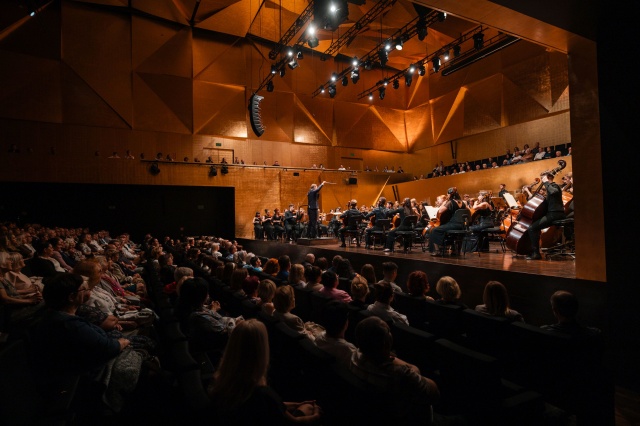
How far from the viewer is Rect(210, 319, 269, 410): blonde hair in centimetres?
134

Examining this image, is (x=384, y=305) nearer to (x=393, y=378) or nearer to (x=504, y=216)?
(x=393, y=378)

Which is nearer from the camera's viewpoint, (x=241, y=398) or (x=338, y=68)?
(x=241, y=398)

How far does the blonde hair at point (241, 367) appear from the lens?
1343 millimetres

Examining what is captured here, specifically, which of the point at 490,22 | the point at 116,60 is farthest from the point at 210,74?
the point at 490,22

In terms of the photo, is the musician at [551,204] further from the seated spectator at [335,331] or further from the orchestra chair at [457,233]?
the seated spectator at [335,331]

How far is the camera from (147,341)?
2701 millimetres

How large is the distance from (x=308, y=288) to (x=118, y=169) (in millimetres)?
12414

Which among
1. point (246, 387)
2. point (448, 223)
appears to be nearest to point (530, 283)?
point (448, 223)

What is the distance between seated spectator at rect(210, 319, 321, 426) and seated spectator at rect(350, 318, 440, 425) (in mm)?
343

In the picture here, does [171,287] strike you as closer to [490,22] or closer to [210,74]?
[490,22]

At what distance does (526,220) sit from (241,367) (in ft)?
18.7

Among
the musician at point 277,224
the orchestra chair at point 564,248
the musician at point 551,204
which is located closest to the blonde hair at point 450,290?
the musician at point 551,204

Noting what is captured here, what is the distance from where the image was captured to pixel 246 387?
53.4 inches

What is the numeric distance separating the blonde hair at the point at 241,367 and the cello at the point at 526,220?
17.7ft
